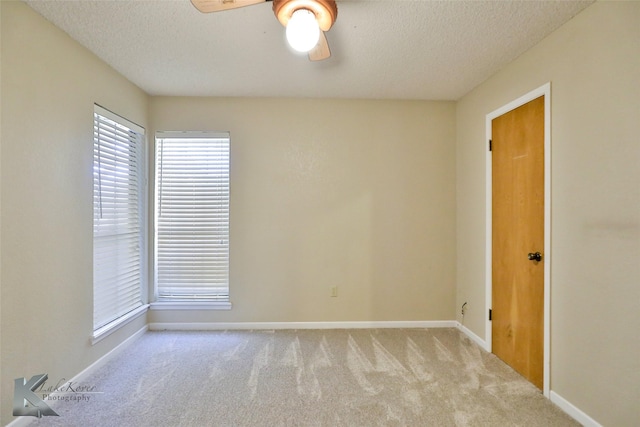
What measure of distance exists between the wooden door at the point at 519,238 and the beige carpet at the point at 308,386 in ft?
0.70

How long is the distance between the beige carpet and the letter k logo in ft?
0.20

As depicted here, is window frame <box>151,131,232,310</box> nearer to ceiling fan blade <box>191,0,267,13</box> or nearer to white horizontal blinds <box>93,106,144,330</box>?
white horizontal blinds <box>93,106,144,330</box>

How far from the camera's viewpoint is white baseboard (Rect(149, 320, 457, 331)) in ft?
10.7

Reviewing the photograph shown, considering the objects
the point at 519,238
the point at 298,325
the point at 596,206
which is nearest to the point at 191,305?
the point at 298,325

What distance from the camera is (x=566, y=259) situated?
196 centimetres

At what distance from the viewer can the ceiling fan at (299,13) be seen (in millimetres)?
1398

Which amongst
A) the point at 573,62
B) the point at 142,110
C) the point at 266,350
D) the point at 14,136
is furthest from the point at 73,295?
the point at 573,62

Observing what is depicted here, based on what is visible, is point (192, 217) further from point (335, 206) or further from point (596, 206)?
point (596, 206)

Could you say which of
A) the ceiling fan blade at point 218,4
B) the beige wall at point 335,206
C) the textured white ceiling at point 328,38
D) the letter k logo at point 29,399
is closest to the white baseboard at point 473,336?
the beige wall at point 335,206

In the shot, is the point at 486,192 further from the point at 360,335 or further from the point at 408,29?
the point at 360,335

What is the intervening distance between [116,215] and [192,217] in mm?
718

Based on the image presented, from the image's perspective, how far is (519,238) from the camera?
2.40 meters

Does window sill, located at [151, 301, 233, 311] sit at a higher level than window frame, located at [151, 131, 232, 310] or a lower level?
lower

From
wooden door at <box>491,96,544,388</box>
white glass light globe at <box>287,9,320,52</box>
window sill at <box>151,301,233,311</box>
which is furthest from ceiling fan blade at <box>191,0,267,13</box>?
window sill at <box>151,301,233,311</box>
